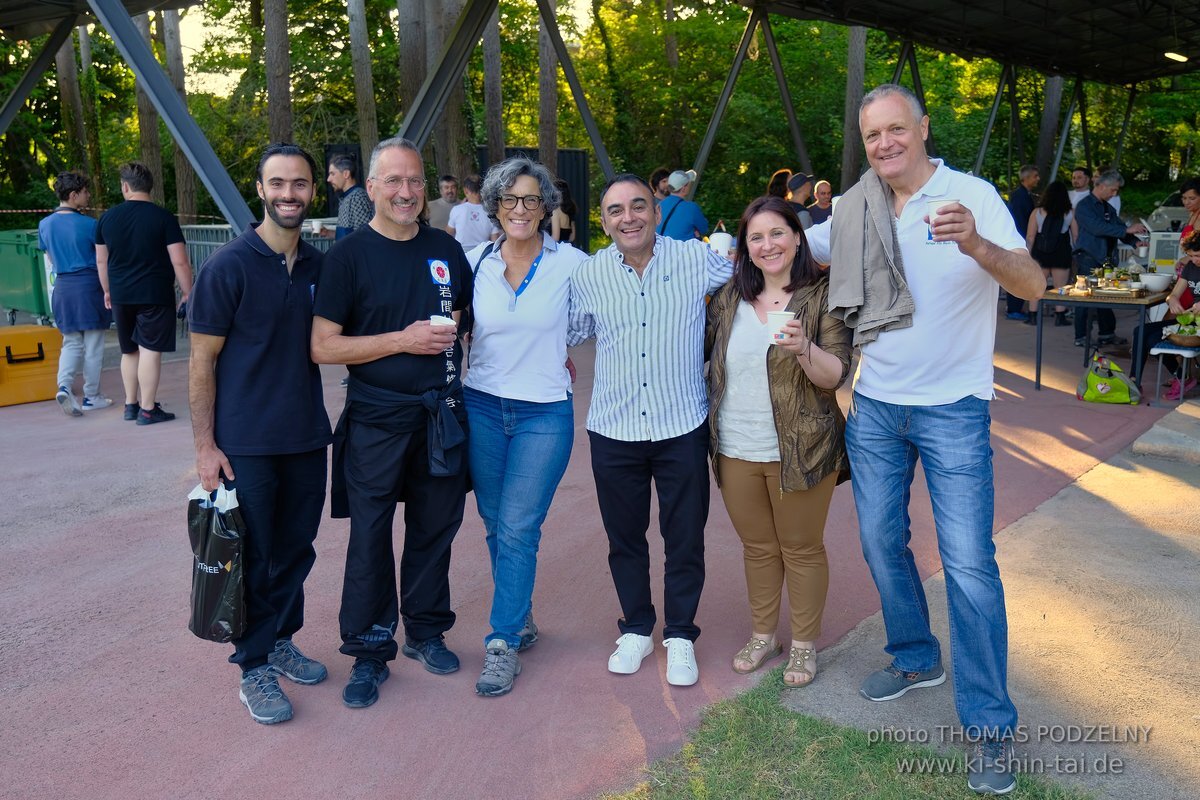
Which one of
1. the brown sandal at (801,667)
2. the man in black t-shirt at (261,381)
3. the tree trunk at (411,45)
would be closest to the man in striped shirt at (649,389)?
the brown sandal at (801,667)

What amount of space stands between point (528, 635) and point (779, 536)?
1.14 m

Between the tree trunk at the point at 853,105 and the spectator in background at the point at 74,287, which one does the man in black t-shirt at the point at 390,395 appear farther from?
the tree trunk at the point at 853,105

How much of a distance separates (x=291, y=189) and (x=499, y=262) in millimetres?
765

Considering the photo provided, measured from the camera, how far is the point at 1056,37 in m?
18.0

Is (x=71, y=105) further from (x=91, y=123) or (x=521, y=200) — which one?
(x=521, y=200)

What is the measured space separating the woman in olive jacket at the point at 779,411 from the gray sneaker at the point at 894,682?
22 cm

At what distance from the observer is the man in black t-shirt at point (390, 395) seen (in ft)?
11.3

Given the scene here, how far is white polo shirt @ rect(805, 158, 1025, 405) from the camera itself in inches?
119

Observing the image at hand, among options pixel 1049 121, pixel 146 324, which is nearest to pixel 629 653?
pixel 146 324

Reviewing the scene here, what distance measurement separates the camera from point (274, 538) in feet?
12.2

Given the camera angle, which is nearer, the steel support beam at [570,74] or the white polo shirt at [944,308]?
the white polo shirt at [944,308]

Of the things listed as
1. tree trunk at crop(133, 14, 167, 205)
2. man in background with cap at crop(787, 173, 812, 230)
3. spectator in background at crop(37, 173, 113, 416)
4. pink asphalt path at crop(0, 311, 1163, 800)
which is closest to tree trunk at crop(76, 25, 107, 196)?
tree trunk at crop(133, 14, 167, 205)

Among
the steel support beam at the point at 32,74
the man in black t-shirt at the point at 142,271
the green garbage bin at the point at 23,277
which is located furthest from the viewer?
the steel support beam at the point at 32,74

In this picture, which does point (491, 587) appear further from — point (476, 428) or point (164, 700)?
point (164, 700)
